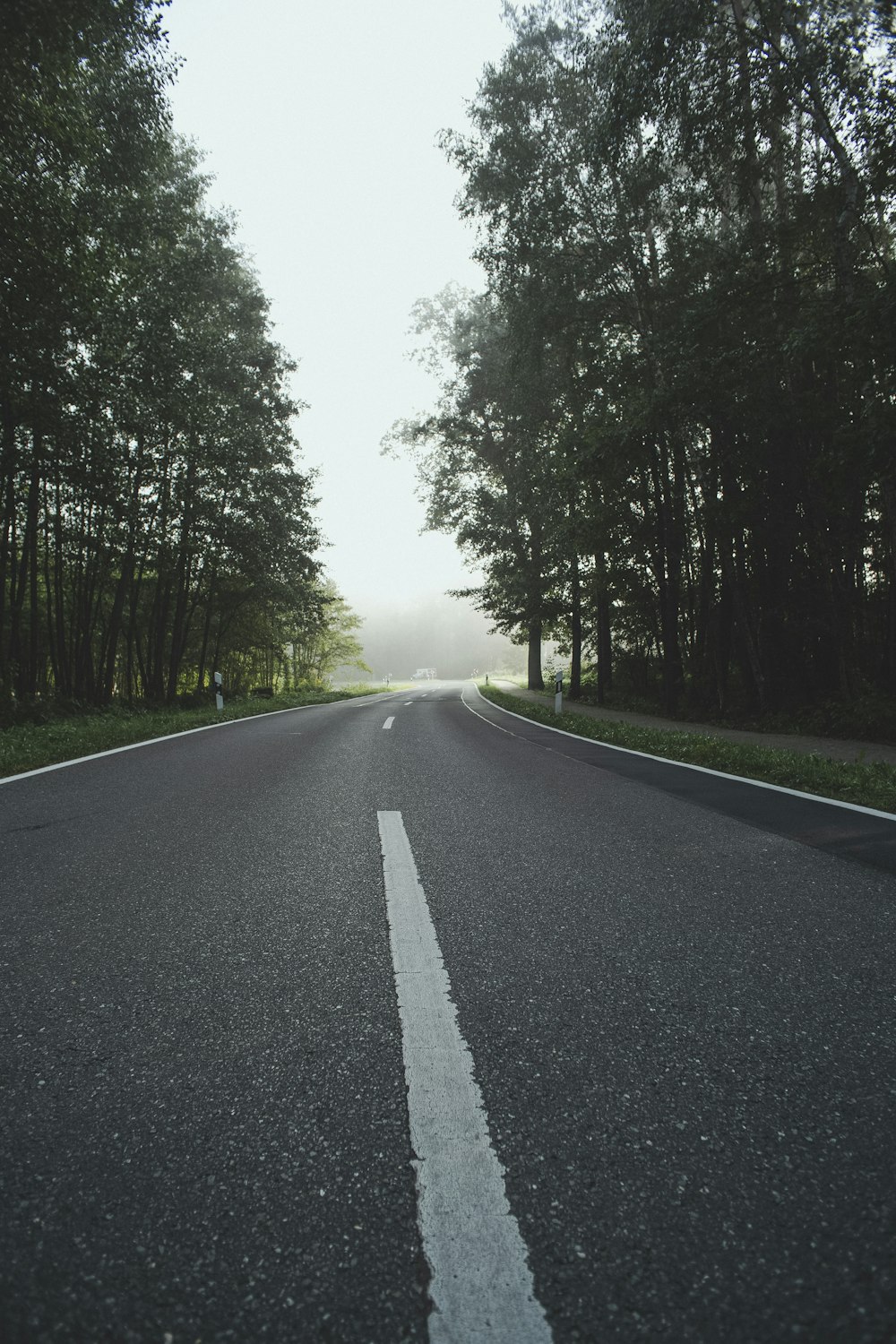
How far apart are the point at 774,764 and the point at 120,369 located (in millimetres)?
14922

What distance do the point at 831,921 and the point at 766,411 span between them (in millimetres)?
11762

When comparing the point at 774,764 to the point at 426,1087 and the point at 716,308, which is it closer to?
the point at 426,1087

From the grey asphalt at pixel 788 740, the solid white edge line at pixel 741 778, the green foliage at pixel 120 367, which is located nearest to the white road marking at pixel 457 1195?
the solid white edge line at pixel 741 778

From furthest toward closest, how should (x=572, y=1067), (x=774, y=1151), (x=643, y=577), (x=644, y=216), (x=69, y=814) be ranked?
(x=643, y=577) → (x=644, y=216) → (x=69, y=814) → (x=572, y=1067) → (x=774, y=1151)

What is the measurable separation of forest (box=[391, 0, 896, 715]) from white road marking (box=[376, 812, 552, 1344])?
940 cm

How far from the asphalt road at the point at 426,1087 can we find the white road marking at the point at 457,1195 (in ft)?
0.07

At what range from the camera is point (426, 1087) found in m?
1.55

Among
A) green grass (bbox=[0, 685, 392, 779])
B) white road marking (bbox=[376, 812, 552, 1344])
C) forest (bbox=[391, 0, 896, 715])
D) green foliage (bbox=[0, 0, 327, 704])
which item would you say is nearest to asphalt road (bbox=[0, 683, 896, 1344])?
white road marking (bbox=[376, 812, 552, 1344])

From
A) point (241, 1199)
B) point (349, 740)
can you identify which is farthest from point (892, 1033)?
point (349, 740)

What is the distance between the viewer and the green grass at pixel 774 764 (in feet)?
18.3

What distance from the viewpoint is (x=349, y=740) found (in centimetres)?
959

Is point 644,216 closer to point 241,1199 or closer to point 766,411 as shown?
point 766,411

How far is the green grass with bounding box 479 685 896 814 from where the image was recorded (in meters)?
5.58

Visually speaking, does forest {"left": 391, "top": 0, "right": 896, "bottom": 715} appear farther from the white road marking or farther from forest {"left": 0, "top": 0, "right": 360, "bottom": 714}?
the white road marking
